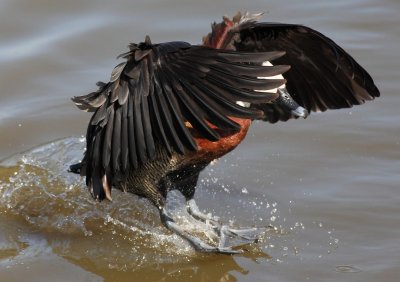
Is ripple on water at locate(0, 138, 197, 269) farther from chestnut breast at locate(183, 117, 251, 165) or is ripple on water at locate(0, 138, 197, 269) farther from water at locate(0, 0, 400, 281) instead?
chestnut breast at locate(183, 117, 251, 165)

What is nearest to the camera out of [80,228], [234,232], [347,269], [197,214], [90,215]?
[347,269]

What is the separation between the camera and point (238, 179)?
20.8 ft

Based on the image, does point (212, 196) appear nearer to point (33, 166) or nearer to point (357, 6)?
point (33, 166)

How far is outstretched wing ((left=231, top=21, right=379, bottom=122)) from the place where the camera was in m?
5.59

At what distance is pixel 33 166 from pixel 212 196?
51.6 inches

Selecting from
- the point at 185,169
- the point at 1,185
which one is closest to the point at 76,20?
the point at 1,185

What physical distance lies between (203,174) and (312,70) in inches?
44.8

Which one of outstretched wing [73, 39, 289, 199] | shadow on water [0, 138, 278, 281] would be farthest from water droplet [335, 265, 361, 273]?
outstretched wing [73, 39, 289, 199]

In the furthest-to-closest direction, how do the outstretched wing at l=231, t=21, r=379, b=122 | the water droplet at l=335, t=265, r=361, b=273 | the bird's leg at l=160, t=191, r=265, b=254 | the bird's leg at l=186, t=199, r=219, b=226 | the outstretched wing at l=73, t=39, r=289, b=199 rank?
the bird's leg at l=186, t=199, r=219, b=226
the outstretched wing at l=231, t=21, r=379, b=122
the bird's leg at l=160, t=191, r=265, b=254
the water droplet at l=335, t=265, r=361, b=273
the outstretched wing at l=73, t=39, r=289, b=199

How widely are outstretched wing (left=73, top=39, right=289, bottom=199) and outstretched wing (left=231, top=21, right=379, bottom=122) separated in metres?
0.60

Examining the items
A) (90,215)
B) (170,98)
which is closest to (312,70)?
(170,98)

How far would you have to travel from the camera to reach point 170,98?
473 centimetres

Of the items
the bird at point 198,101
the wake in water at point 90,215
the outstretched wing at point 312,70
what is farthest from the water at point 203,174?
the outstretched wing at point 312,70

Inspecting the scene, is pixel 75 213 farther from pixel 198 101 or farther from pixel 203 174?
pixel 198 101
